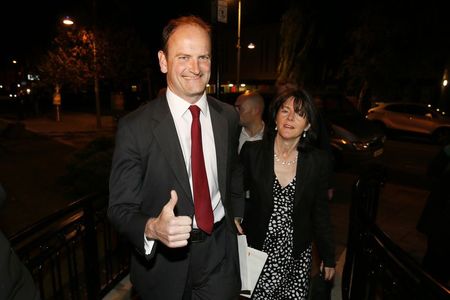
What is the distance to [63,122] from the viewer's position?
20.9 meters

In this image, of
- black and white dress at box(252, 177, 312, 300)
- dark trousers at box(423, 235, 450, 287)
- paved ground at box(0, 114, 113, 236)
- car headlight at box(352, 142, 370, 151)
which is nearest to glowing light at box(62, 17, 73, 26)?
paved ground at box(0, 114, 113, 236)

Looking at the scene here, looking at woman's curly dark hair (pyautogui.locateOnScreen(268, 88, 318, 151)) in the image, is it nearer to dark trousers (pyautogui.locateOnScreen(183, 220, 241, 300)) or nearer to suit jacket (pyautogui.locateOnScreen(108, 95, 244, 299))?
suit jacket (pyautogui.locateOnScreen(108, 95, 244, 299))

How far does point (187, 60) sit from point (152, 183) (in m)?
0.69

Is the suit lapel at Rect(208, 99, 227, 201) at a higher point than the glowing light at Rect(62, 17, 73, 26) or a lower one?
lower

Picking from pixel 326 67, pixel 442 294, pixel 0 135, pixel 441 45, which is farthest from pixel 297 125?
pixel 326 67

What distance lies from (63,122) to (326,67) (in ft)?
49.1

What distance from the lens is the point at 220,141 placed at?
2182 mm

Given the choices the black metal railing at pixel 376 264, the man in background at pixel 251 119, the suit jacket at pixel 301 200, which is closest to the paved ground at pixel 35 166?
the suit jacket at pixel 301 200

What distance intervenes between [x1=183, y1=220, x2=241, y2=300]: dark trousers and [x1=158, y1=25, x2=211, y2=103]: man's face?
85 cm

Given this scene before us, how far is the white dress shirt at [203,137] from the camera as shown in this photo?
79.8 inches

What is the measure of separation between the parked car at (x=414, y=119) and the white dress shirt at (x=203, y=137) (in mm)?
13536

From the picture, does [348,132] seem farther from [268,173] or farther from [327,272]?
[268,173]

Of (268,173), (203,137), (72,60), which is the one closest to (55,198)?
(268,173)

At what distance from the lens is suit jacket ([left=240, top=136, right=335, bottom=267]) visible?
107 inches
